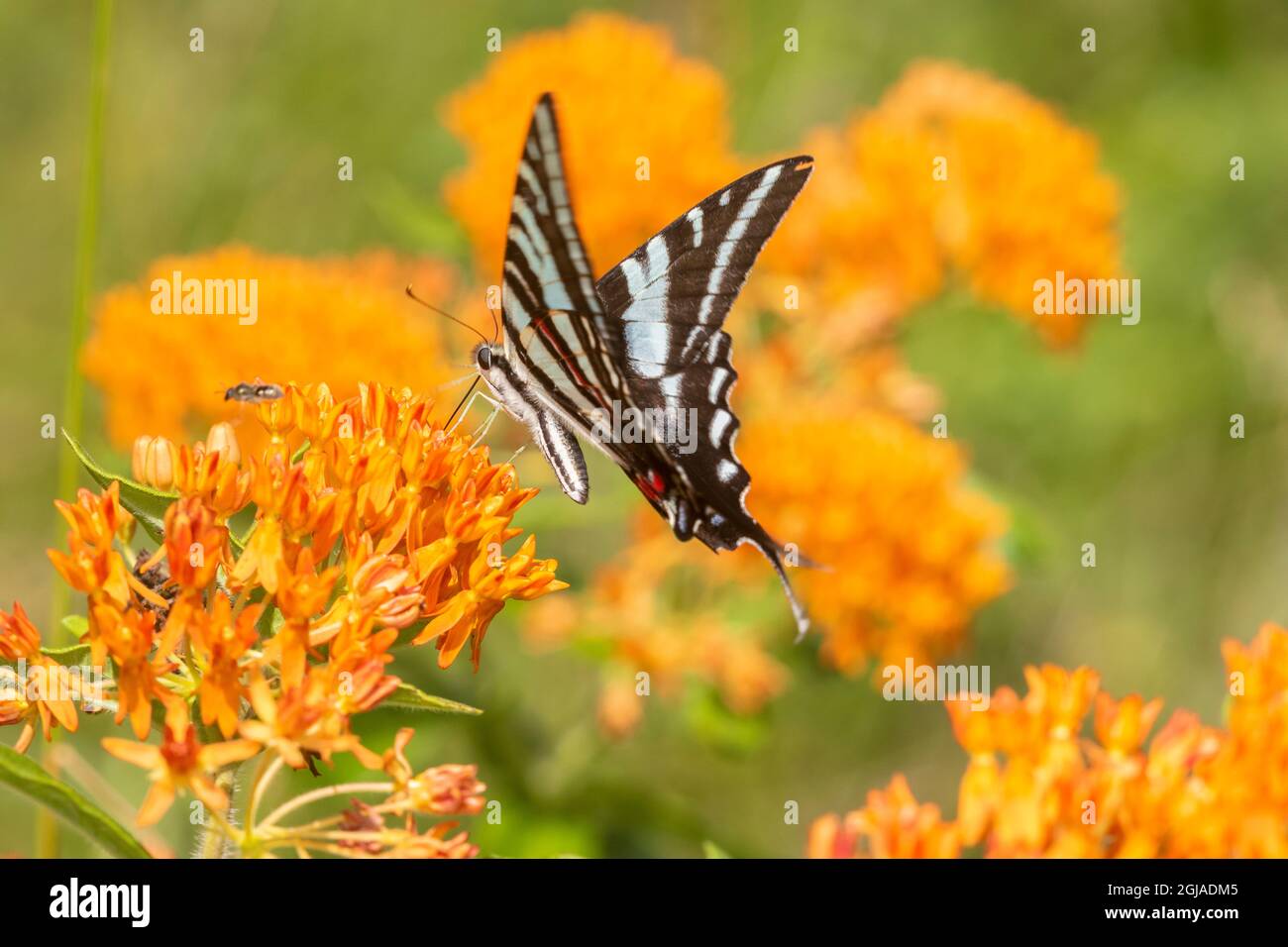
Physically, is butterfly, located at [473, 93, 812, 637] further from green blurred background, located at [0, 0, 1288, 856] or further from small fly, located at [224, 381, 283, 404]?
green blurred background, located at [0, 0, 1288, 856]

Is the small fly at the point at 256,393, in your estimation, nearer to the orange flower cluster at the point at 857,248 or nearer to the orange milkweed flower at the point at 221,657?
the orange milkweed flower at the point at 221,657

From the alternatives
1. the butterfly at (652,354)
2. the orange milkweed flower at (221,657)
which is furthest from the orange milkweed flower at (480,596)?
the butterfly at (652,354)

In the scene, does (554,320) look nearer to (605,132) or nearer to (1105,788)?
(1105,788)

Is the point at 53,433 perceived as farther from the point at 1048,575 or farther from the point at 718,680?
the point at 1048,575

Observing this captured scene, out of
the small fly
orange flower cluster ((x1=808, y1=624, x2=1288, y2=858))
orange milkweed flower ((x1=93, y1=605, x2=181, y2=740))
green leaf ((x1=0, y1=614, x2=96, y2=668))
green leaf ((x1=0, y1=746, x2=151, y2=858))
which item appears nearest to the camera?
green leaf ((x1=0, y1=746, x2=151, y2=858))

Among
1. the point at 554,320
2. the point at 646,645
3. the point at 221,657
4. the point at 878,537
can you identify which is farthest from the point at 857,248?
the point at 221,657

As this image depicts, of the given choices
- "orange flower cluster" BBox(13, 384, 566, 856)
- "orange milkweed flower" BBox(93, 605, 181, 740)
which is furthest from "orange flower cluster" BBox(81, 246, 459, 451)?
"orange milkweed flower" BBox(93, 605, 181, 740)
